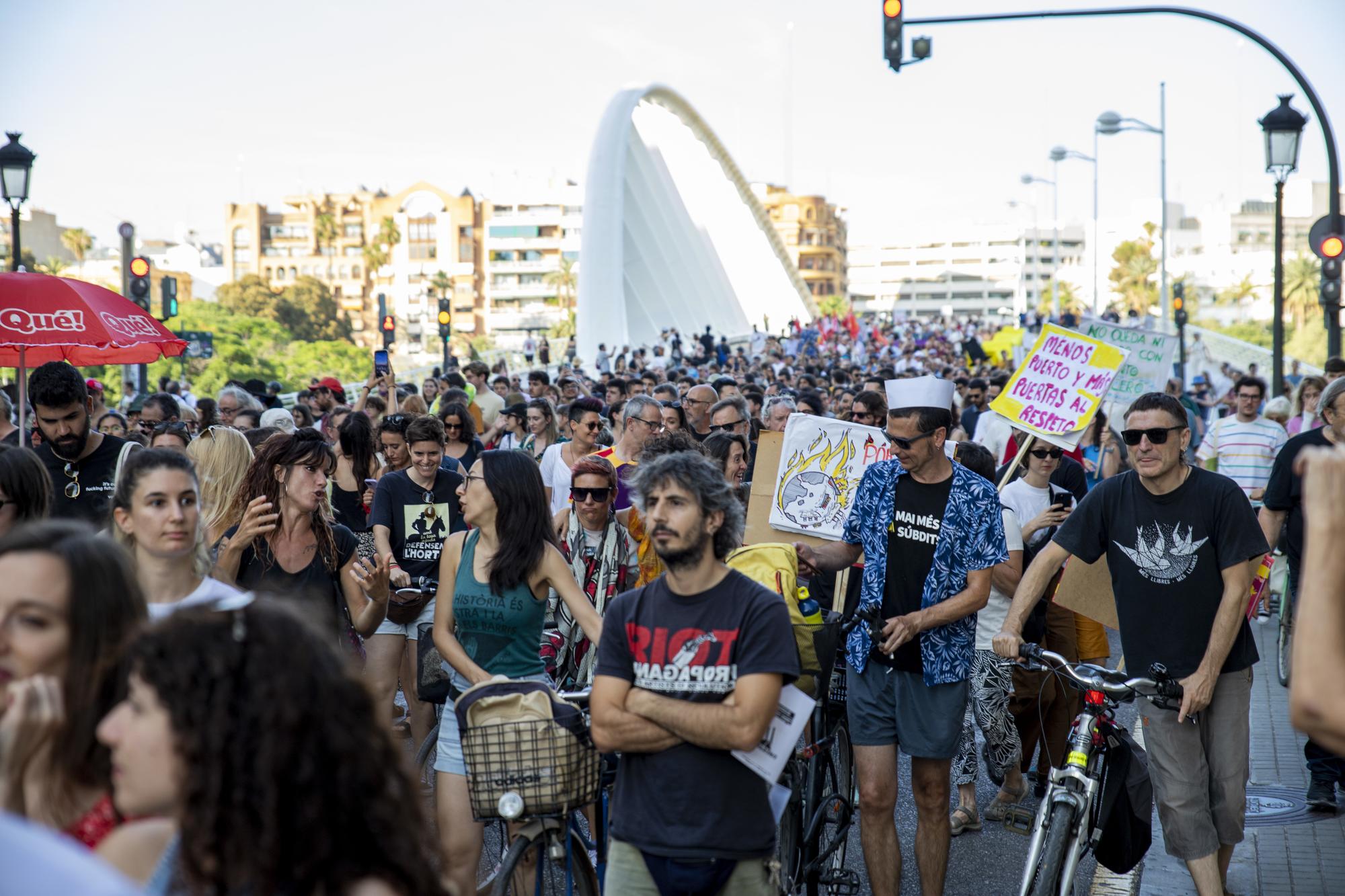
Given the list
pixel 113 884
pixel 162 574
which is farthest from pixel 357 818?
pixel 162 574

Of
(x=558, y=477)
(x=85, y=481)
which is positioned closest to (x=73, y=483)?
(x=85, y=481)

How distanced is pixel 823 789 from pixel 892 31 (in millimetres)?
10354

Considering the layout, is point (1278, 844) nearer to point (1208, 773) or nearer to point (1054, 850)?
point (1208, 773)

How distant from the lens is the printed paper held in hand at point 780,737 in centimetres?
371

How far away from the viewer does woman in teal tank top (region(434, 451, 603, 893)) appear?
465 centimetres

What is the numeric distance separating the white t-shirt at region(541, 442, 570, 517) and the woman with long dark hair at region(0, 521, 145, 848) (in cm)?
603

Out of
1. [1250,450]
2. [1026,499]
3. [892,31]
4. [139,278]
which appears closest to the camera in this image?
[1026,499]

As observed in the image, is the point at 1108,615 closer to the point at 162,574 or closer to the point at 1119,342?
the point at 162,574

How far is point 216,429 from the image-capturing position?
19.7 feet

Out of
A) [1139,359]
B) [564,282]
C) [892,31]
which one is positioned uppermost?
[564,282]

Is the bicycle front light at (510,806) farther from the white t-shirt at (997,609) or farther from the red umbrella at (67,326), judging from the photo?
the red umbrella at (67,326)

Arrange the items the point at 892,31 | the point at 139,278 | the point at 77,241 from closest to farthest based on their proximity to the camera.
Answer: the point at 892,31
the point at 139,278
the point at 77,241

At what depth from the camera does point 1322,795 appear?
662 cm

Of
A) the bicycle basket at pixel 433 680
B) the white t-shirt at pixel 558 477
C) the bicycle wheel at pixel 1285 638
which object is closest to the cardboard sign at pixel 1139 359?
the bicycle wheel at pixel 1285 638
